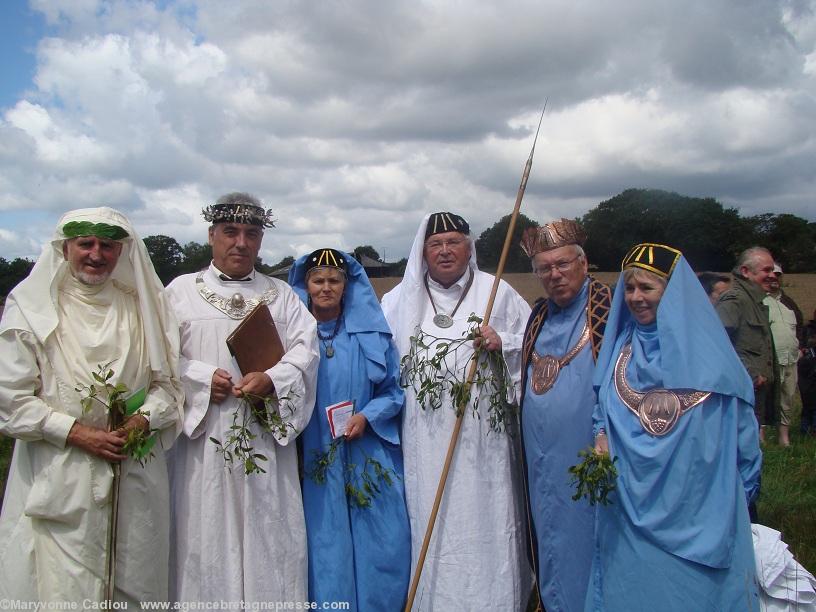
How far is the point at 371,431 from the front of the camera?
12.8ft

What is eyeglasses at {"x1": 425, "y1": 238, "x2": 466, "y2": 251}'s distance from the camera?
409 cm

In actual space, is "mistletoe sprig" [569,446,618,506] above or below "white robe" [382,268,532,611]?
above

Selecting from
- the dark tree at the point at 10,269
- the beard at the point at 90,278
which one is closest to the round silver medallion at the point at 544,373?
the beard at the point at 90,278

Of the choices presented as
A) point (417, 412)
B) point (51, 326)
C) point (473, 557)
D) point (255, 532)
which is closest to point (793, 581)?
point (473, 557)

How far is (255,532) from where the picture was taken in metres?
3.41

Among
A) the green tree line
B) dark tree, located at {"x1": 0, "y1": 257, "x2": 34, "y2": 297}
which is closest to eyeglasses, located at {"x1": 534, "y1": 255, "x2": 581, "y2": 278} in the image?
dark tree, located at {"x1": 0, "y1": 257, "x2": 34, "y2": 297}

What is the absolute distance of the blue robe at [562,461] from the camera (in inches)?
138

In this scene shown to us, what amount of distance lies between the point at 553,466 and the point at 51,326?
2627mm

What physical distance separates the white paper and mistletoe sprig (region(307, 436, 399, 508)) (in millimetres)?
56

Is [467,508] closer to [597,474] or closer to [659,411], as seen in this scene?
[597,474]

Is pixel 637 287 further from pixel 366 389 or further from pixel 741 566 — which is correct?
pixel 366 389

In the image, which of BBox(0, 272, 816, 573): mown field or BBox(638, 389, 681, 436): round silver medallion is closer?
BBox(638, 389, 681, 436): round silver medallion

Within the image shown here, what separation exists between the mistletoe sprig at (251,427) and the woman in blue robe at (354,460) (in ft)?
1.18

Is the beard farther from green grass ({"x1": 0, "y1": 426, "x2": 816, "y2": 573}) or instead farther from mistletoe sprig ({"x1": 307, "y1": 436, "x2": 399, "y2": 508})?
green grass ({"x1": 0, "y1": 426, "x2": 816, "y2": 573})
